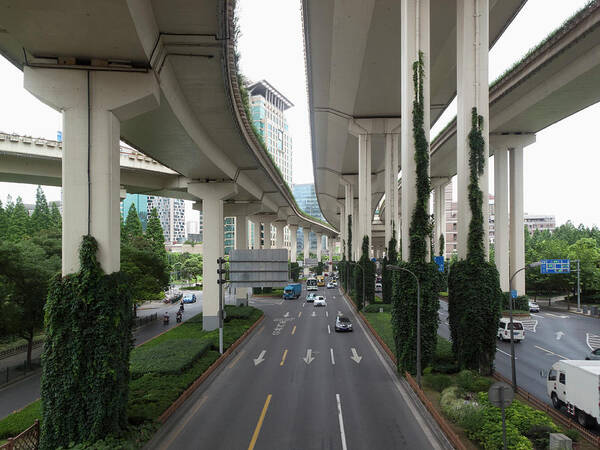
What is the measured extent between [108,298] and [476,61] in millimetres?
21077

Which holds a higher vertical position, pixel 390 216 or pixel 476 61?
pixel 476 61

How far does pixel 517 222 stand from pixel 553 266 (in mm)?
17035

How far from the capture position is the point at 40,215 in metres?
72.0

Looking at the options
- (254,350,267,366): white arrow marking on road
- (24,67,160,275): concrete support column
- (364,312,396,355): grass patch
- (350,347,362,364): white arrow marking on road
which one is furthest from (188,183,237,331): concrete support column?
(24,67,160,275): concrete support column

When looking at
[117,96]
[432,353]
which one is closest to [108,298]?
[117,96]

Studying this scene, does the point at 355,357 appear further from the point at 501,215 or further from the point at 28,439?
the point at 501,215

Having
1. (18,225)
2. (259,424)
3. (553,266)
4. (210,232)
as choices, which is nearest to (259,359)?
(259,424)

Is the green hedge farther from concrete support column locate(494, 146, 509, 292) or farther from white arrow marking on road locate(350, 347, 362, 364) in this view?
concrete support column locate(494, 146, 509, 292)

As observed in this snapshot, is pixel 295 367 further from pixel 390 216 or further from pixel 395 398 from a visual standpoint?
pixel 390 216

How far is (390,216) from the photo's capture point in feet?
143

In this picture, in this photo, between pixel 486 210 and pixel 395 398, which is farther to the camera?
pixel 486 210

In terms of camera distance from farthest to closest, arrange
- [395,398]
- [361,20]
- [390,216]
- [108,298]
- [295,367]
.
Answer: [390,216], [361,20], [295,367], [395,398], [108,298]

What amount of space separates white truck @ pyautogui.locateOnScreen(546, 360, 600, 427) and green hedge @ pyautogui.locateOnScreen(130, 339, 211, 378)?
666 inches

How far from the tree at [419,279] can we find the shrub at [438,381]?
4.84 feet
